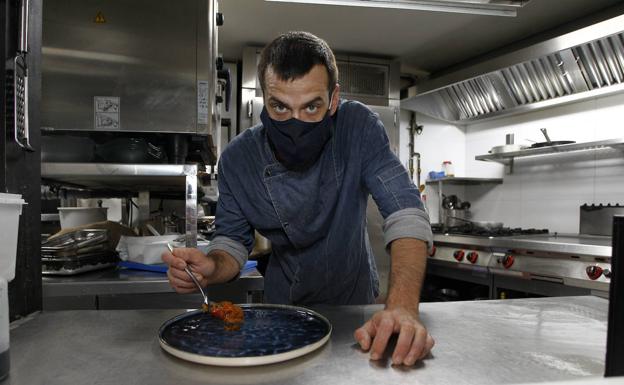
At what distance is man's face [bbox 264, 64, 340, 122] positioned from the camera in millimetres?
1249

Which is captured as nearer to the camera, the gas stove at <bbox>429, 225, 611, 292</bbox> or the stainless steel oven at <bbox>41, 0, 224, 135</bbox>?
the stainless steel oven at <bbox>41, 0, 224, 135</bbox>

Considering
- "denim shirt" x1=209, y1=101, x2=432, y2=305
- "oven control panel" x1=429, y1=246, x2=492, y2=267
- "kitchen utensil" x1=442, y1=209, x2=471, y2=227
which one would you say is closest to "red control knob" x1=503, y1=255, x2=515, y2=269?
"oven control panel" x1=429, y1=246, x2=492, y2=267

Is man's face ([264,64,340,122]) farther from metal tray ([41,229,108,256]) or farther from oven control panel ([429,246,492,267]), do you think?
oven control panel ([429,246,492,267])

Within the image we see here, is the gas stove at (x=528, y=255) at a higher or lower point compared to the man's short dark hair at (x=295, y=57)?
lower

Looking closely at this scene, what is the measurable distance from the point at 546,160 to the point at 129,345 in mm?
3765

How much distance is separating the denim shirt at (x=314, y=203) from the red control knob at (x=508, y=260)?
168 cm

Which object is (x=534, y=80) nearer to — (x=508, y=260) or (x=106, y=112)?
(x=508, y=260)

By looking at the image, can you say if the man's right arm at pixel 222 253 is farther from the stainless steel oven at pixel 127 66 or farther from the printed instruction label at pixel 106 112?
the printed instruction label at pixel 106 112

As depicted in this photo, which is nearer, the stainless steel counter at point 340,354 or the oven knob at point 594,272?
the stainless steel counter at point 340,354

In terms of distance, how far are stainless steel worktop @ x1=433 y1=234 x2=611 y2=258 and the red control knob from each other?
2.7 inches

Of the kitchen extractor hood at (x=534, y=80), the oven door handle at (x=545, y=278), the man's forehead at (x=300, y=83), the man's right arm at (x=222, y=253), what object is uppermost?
the kitchen extractor hood at (x=534, y=80)

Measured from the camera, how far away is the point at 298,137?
1.31 m

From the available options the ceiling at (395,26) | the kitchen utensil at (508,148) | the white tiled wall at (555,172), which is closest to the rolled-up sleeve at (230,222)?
the ceiling at (395,26)

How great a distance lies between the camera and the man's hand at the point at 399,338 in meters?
0.75
